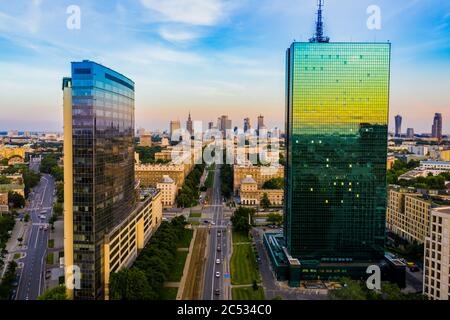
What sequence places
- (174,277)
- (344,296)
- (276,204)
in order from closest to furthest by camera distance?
(344,296)
(174,277)
(276,204)

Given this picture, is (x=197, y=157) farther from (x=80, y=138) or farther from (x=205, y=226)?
(x=80, y=138)

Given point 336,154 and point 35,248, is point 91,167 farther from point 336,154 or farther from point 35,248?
point 35,248

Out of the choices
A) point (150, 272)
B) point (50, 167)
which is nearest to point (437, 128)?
point (50, 167)

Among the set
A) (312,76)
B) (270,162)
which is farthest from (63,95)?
(270,162)

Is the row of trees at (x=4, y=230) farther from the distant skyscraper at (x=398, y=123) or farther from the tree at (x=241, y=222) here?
the distant skyscraper at (x=398, y=123)

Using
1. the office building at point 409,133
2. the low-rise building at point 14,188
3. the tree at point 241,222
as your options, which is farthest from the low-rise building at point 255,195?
the office building at point 409,133
